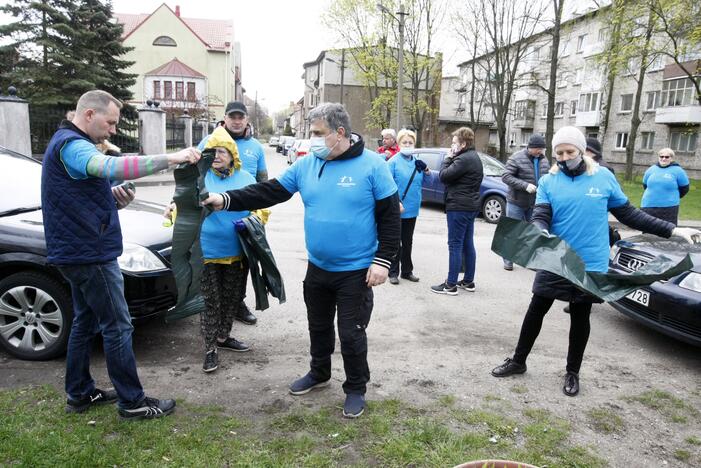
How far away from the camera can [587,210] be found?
3.74m

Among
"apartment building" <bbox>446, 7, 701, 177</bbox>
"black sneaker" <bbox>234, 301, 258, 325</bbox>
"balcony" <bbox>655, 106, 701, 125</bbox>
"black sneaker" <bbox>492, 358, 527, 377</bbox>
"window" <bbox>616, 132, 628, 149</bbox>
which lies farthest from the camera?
"window" <bbox>616, 132, 628, 149</bbox>

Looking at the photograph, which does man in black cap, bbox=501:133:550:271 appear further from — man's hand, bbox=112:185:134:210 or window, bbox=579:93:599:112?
window, bbox=579:93:599:112

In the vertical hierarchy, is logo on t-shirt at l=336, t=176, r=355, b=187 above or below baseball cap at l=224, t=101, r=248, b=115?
below

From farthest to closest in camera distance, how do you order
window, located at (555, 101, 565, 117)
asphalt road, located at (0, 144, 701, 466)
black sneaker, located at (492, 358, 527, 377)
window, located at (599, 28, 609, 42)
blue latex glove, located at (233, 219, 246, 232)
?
1. window, located at (555, 101, 565, 117)
2. window, located at (599, 28, 609, 42)
3. black sneaker, located at (492, 358, 527, 377)
4. blue latex glove, located at (233, 219, 246, 232)
5. asphalt road, located at (0, 144, 701, 466)

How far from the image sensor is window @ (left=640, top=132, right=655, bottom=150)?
37169 millimetres

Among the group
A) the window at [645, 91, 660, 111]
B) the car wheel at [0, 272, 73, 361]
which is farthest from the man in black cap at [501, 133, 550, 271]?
the window at [645, 91, 660, 111]

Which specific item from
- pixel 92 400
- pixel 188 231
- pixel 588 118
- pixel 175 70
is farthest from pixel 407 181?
pixel 175 70

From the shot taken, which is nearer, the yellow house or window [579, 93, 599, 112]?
window [579, 93, 599, 112]

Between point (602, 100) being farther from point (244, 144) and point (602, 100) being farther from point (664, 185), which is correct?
point (244, 144)

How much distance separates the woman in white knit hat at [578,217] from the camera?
3746 mm

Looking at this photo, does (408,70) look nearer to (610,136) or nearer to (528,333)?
(610,136)

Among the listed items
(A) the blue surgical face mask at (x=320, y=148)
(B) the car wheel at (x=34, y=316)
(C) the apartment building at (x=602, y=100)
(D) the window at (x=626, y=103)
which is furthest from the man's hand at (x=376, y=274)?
(D) the window at (x=626, y=103)

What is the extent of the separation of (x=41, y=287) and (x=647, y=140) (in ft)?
139

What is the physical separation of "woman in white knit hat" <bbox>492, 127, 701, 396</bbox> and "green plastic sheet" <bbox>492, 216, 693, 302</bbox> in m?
0.14
